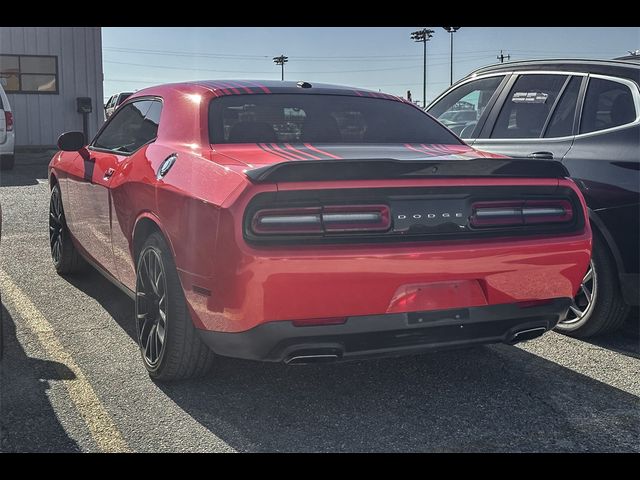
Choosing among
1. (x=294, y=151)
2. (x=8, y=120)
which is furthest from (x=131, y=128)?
(x=8, y=120)

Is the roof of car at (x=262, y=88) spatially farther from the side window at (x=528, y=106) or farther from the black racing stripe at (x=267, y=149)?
the side window at (x=528, y=106)

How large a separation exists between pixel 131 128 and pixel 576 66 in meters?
2.91

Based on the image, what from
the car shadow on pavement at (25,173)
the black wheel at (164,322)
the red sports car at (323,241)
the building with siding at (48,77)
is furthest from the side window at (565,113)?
the building with siding at (48,77)

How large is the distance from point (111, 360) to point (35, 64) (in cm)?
1949

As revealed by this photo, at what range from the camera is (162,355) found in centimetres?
358

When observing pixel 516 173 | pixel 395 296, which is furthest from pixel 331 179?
pixel 516 173

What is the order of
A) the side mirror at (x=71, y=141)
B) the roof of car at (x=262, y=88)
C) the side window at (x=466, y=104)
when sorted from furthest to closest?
the side window at (x=466, y=104) < the side mirror at (x=71, y=141) < the roof of car at (x=262, y=88)

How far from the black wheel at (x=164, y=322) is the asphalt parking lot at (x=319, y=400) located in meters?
0.12

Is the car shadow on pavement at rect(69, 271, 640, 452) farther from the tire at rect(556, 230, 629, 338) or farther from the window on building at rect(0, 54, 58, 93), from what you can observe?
the window on building at rect(0, 54, 58, 93)

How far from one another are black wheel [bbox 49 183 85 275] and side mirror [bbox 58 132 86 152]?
2.68ft

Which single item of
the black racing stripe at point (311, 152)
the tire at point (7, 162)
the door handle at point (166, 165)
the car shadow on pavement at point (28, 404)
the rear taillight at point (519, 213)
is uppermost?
the black racing stripe at point (311, 152)

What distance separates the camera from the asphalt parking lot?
10.2 feet

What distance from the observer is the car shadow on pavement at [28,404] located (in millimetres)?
3018
